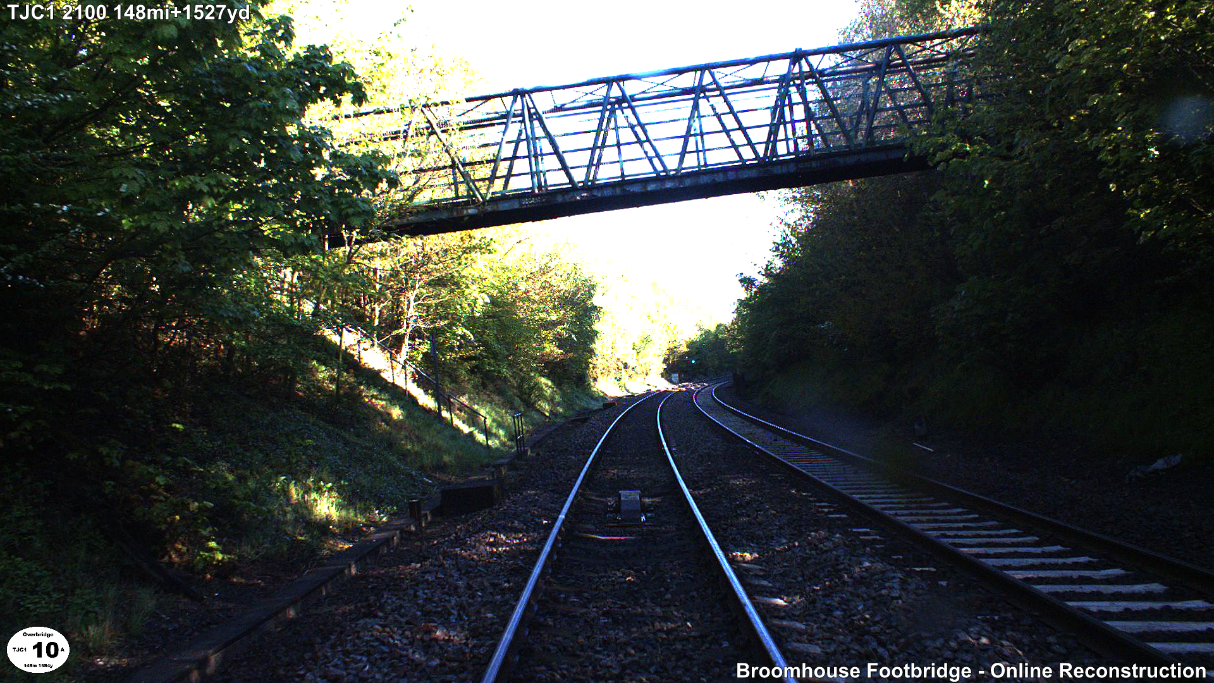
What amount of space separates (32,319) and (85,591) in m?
2.80

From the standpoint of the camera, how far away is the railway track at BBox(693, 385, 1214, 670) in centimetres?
423

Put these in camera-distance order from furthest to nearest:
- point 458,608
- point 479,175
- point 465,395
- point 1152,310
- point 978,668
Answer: point 465,395 → point 479,175 → point 1152,310 → point 458,608 → point 978,668

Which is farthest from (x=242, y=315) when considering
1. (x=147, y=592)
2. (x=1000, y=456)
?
(x=1000, y=456)

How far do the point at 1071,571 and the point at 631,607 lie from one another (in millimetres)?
3895

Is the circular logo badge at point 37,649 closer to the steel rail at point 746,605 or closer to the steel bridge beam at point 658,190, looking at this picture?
the steel rail at point 746,605

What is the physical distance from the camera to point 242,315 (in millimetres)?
7273

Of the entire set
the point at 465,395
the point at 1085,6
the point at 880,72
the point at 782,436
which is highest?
the point at 880,72

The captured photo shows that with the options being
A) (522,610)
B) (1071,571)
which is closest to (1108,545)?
(1071,571)

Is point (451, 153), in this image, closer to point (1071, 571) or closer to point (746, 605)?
point (746, 605)

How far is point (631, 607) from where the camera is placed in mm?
5461

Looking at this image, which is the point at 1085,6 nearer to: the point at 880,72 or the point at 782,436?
the point at 880,72

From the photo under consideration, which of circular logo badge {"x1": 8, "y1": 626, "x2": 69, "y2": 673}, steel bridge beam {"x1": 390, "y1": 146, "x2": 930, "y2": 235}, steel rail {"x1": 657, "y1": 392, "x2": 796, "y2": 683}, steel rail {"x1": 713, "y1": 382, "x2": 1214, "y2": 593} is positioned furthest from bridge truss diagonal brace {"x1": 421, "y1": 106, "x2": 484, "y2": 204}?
circular logo badge {"x1": 8, "y1": 626, "x2": 69, "y2": 673}

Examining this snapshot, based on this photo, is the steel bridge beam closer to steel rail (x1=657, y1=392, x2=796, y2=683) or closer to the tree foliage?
the tree foliage

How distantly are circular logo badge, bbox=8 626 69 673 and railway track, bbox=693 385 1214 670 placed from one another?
716 cm
